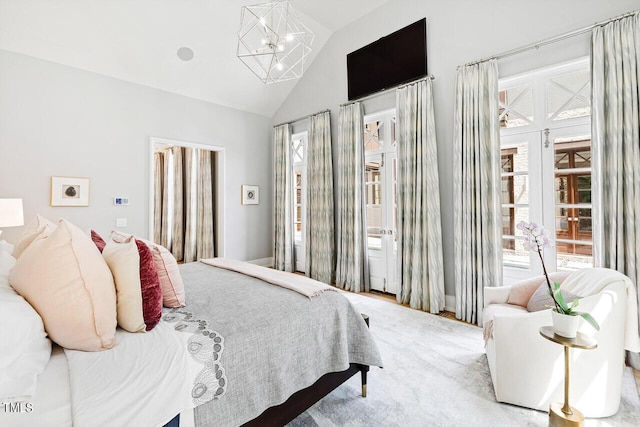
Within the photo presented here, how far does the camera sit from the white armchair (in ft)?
5.32

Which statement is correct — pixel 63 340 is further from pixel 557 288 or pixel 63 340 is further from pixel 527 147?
pixel 527 147

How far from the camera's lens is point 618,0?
2357mm

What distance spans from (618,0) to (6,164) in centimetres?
634

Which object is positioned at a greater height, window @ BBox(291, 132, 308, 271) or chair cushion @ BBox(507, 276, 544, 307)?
window @ BBox(291, 132, 308, 271)

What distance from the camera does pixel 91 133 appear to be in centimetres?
390

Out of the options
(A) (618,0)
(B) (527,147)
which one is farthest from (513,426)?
(A) (618,0)

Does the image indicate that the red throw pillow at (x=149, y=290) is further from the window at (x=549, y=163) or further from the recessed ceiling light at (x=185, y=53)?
the recessed ceiling light at (x=185, y=53)

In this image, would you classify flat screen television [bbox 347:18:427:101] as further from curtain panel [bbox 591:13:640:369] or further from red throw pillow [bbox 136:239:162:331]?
red throw pillow [bbox 136:239:162:331]

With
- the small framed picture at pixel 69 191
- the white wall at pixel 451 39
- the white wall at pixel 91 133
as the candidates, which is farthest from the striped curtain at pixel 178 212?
the white wall at pixel 451 39

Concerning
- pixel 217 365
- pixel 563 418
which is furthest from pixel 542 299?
pixel 217 365

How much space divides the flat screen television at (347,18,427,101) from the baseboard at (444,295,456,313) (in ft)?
8.95

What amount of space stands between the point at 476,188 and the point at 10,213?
15.8 ft

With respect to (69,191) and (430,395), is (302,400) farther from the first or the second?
(69,191)

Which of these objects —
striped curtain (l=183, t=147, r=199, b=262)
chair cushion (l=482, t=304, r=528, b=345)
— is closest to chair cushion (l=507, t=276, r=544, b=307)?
chair cushion (l=482, t=304, r=528, b=345)
